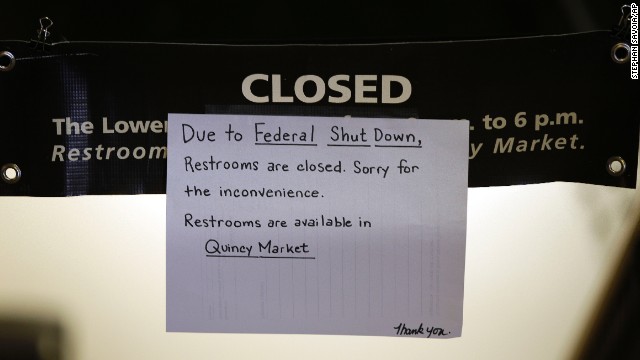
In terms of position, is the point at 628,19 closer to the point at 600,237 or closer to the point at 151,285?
the point at 600,237

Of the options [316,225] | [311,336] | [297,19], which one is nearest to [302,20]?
[297,19]

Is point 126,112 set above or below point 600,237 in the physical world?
above

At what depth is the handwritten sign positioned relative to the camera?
2.13 ft

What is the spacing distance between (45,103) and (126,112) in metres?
0.07

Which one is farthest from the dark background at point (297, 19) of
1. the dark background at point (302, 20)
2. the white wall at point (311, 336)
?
the white wall at point (311, 336)

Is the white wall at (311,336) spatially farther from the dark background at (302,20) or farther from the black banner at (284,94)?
the dark background at (302,20)

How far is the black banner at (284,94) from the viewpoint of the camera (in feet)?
2.09

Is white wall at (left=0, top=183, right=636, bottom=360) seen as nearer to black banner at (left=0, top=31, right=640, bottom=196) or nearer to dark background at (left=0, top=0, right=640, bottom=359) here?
black banner at (left=0, top=31, right=640, bottom=196)

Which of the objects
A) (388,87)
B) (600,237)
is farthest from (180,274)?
(600,237)

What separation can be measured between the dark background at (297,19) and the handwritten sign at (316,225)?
8 centimetres

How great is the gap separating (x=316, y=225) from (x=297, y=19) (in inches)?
7.4

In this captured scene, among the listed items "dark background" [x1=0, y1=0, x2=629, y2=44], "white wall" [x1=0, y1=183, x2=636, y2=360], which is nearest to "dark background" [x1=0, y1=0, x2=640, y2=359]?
"dark background" [x1=0, y1=0, x2=629, y2=44]

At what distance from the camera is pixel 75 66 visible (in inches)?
25.0

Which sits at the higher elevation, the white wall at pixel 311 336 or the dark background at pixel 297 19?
the dark background at pixel 297 19
